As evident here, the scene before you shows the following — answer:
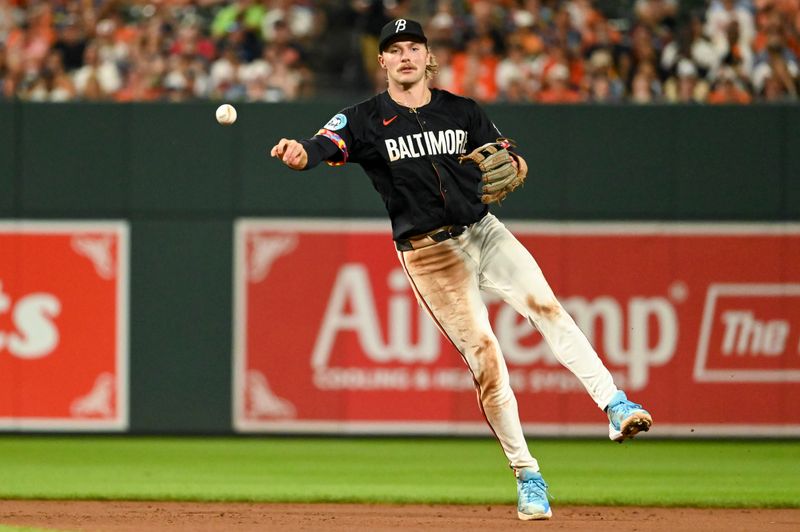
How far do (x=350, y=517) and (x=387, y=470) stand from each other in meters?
2.33

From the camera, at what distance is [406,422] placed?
11.4 m

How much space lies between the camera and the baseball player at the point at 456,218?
655 centimetres

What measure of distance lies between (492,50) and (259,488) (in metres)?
5.41

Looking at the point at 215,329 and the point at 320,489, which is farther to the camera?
the point at 215,329

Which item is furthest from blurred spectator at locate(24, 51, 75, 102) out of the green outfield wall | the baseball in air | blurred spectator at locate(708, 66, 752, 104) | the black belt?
the baseball in air

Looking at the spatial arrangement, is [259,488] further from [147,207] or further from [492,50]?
[492,50]

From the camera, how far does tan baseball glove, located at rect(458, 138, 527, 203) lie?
654 centimetres

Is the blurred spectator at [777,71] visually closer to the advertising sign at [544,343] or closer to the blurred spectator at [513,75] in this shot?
the advertising sign at [544,343]

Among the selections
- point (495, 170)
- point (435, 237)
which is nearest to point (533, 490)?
point (435, 237)

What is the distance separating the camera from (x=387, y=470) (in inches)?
385

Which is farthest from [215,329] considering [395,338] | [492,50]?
[492,50]

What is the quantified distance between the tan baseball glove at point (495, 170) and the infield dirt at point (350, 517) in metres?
1.71

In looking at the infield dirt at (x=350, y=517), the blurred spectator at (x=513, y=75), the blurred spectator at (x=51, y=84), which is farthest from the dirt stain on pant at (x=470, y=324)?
the blurred spectator at (x=51, y=84)

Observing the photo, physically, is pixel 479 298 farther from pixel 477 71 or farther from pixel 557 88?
pixel 477 71
